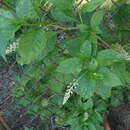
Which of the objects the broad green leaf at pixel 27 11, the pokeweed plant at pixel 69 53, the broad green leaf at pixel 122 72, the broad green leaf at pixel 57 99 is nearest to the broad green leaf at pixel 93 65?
the pokeweed plant at pixel 69 53

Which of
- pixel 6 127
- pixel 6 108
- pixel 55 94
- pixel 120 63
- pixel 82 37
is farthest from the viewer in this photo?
pixel 6 108

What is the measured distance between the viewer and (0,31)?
1062mm

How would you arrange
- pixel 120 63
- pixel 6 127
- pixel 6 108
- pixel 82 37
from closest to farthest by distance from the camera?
pixel 82 37
pixel 120 63
pixel 6 127
pixel 6 108

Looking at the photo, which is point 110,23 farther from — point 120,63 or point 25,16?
point 25,16

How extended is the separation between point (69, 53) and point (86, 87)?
173mm

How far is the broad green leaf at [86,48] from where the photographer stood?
1.19 metres

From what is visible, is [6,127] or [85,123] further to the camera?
[6,127]

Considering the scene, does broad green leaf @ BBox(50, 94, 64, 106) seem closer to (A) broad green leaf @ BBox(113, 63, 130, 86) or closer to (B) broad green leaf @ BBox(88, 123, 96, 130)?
(B) broad green leaf @ BBox(88, 123, 96, 130)

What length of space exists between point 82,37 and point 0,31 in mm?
317

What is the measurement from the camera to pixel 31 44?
1.09 metres

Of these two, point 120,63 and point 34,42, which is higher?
point 34,42

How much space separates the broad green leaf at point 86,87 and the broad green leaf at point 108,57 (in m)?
0.08

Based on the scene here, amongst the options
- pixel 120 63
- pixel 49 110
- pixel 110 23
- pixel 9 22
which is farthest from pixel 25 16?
pixel 49 110

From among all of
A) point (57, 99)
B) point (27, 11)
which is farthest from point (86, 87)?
point (57, 99)
